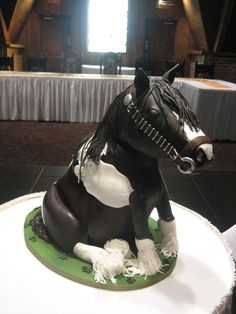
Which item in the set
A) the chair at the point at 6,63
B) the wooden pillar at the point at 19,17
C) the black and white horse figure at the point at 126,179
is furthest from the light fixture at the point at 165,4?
the black and white horse figure at the point at 126,179

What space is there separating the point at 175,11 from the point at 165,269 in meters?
10.2

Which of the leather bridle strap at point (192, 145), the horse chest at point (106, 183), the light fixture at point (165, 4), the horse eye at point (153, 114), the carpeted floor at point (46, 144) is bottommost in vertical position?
the carpeted floor at point (46, 144)

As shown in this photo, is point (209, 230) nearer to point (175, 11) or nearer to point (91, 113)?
point (91, 113)

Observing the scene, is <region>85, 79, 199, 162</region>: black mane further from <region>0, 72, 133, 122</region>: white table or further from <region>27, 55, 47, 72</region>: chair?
<region>27, 55, 47, 72</region>: chair

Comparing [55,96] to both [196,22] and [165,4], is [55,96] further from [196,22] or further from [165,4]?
[165,4]

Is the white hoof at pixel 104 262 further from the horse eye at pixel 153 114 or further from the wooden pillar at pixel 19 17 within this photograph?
the wooden pillar at pixel 19 17

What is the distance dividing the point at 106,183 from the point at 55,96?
4.14 metres

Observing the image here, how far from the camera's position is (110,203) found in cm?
81

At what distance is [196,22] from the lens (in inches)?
352

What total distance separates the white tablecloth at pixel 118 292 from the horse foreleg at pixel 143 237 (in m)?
0.05

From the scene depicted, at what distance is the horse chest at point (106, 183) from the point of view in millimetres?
780

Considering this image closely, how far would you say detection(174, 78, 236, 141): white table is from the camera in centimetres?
407

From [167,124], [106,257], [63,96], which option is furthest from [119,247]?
[63,96]

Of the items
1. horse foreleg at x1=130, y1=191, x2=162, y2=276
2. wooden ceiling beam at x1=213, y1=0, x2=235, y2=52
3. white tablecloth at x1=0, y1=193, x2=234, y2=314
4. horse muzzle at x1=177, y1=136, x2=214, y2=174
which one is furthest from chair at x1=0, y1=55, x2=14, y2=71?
horse muzzle at x1=177, y1=136, x2=214, y2=174
